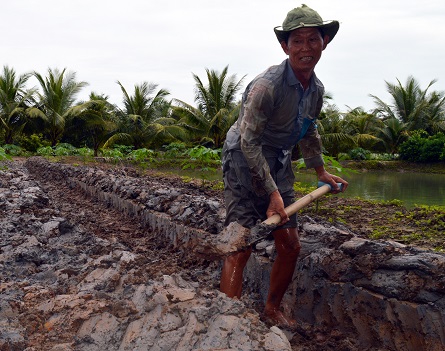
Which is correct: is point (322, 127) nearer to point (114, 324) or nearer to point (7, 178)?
point (7, 178)

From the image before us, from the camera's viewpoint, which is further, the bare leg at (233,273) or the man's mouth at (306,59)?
the bare leg at (233,273)

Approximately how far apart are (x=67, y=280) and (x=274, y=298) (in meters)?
1.28

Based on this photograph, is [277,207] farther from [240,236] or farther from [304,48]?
[304,48]

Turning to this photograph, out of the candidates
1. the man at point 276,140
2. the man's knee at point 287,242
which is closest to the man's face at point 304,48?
the man at point 276,140

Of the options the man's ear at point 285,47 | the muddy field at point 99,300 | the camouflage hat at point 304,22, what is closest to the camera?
the muddy field at point 99,300

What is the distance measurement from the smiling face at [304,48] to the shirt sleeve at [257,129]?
243 mm

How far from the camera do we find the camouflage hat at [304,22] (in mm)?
2672

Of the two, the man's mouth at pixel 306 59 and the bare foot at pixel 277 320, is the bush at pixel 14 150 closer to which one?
the bare foot at pixel 277 320

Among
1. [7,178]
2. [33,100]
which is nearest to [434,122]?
[33,100]

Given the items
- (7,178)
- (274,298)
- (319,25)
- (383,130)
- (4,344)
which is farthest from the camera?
(383,130)

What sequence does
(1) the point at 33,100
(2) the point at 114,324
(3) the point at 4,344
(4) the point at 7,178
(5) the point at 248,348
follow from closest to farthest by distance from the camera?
1. (5) the point at 248,348
2. (3) the point at 4,344
3. (2) the point at 114,324
4. (4) the point at 7,178
5. (1) the point at 33,100

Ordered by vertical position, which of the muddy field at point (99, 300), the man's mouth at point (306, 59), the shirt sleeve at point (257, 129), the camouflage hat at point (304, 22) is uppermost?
the camouflage hat at point (304, 22)

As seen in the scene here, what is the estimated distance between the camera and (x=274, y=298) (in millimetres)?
3184

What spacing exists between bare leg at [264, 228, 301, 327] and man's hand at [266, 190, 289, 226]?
0.89 ft
